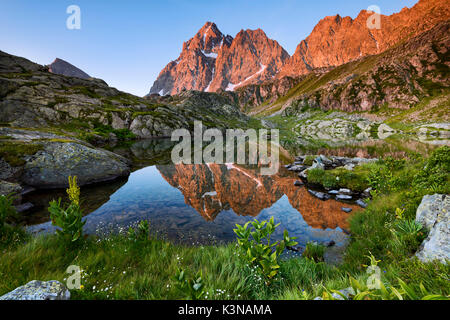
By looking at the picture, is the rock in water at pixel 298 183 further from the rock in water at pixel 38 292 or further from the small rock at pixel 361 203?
the rock in water at pixel 38 292

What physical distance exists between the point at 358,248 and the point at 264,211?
5.86 m

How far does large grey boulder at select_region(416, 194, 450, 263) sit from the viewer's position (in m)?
4.00

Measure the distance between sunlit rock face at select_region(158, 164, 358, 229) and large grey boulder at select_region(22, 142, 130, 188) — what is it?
5.83 metres

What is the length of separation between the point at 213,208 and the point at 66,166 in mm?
13981

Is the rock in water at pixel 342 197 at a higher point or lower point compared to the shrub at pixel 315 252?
higher

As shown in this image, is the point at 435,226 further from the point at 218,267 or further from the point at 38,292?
the point at 38,292

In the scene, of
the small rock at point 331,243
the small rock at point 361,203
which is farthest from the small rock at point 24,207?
the small rock at point 361,203

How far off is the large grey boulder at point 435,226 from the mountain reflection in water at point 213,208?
11.6ft

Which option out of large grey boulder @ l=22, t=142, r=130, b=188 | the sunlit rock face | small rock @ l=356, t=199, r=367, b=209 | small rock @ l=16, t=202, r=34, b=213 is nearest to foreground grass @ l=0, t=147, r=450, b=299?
the sunlit rock face

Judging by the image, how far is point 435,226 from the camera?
4.69m

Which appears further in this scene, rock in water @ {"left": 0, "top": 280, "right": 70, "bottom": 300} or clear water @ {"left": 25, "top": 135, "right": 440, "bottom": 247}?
clear water @ {"left": 25, "top": 135, "right": 440, "bottom": 247}

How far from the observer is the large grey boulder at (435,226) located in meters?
4.00

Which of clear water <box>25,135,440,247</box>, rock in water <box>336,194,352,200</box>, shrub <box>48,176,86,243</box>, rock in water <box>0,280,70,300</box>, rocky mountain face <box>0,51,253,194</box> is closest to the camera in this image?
rock in water <box>0,280,70,300</box>

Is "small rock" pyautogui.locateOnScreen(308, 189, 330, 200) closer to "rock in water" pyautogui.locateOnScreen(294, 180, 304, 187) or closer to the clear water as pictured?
the clear water
